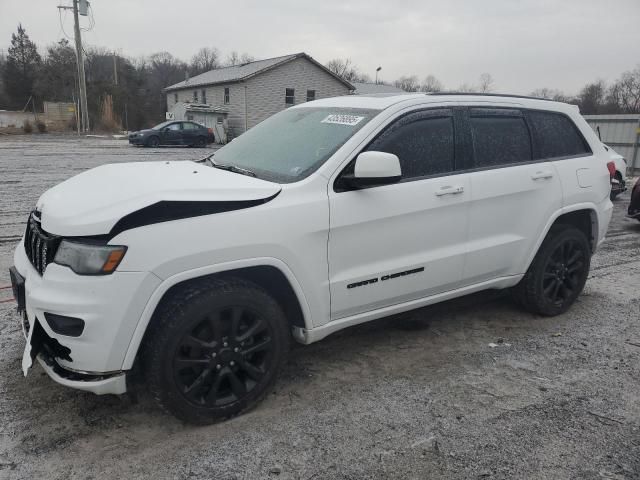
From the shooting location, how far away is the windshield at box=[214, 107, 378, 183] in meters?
3.24

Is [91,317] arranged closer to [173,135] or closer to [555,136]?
[555,136]

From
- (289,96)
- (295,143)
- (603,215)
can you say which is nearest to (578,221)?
(603,215)

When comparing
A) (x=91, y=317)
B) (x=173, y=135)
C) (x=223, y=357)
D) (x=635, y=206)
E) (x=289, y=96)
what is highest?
(x=289, y=96)

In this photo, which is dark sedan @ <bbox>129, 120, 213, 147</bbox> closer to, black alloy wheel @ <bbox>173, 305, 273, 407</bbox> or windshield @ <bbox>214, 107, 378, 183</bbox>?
windshield @ <bbox>214, 107, 378, 183</bbox>

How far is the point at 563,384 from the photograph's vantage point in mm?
3439

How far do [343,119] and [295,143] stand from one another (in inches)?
14.6

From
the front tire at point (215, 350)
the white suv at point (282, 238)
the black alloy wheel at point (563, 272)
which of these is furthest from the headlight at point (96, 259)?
the black alloy wheel at point (563, 272)

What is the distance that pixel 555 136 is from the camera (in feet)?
14.3

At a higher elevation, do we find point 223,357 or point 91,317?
point 91,317

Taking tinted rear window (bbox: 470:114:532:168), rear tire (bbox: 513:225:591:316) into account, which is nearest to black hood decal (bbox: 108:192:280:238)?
tinted rear window (bbox: 470:114:532:168)

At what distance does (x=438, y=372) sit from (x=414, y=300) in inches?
20.8

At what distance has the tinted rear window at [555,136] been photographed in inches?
167

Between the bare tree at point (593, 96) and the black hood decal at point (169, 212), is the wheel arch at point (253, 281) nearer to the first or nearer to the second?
the black hood decal at point (169, 212)

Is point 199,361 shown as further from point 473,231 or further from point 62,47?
point 62,47
